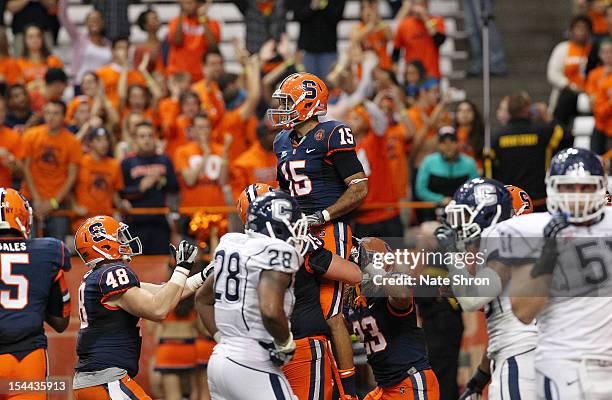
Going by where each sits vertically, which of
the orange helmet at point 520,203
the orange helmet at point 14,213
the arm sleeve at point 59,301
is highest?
the orange helmet at point 14,213

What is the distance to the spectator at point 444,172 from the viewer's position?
41.8ft

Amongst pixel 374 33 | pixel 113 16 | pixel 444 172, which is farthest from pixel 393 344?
pixel 113 16

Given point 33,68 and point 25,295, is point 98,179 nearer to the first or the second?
point 33,68

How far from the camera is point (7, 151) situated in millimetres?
12656

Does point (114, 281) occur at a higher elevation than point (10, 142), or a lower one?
lower

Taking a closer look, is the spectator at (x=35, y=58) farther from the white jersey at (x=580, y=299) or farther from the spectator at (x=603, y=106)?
the white jersey at (x=580, y=299)

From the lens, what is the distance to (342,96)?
13859mm

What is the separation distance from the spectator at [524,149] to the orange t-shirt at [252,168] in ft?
7.55

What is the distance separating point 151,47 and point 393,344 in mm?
8191

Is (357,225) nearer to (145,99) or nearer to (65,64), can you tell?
(145,99)

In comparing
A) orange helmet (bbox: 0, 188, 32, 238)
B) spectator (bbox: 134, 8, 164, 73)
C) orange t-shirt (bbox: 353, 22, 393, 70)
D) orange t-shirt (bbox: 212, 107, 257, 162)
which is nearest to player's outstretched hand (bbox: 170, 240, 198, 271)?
orange helmet (bbox: 0, 188, 32, 238)

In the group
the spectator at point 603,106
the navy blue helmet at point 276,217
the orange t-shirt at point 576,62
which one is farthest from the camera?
the orange t-shirt at point 576,62

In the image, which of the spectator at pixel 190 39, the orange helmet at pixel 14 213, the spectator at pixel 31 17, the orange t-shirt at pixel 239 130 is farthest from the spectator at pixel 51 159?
the orange helmet at pixel 14 213

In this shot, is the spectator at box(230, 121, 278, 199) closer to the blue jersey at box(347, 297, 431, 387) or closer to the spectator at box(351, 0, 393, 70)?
the spectator at box(351, 0, 393, 70)
